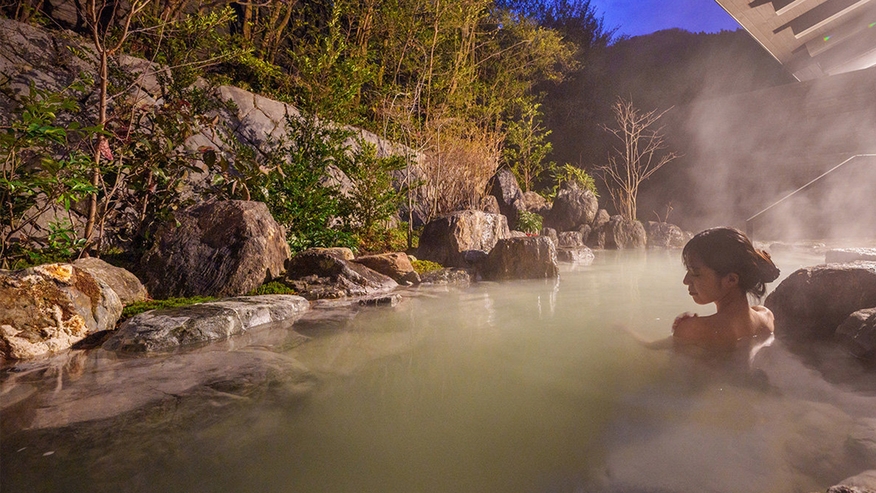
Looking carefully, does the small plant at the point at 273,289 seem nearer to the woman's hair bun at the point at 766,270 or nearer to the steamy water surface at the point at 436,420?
the steamy water surface at the point at 436,420

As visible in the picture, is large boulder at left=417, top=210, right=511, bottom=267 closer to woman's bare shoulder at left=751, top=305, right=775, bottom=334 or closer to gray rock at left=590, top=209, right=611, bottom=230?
woman's bare shoulder at left=751, top=305, right=775, bottom=334

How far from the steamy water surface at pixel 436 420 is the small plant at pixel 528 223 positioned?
800cm

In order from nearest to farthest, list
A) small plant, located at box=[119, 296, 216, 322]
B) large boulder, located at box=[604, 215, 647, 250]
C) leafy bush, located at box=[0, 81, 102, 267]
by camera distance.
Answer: leafy bush, located at box=[0, 81, 102, 267] < small plant, located at box=[119, 296, 216, 322] < large boulder, located at box=[604, 215, 647, 250]

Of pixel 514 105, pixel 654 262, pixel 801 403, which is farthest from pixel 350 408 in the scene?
pixel 514 105

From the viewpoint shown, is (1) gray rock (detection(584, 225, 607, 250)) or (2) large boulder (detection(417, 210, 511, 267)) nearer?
(2) large boulder (detection(417, 210, 511, 267))

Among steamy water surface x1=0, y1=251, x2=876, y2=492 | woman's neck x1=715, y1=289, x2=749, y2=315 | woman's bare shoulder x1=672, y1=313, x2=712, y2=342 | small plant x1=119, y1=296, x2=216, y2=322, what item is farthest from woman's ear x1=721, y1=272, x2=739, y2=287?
small plant x1=119, y1=296, x2=216, y2=322

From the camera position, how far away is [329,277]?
445cm

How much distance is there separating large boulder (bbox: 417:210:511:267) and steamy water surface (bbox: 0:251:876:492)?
3.62 meters

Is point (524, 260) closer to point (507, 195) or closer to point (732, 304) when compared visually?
point (732, 304)

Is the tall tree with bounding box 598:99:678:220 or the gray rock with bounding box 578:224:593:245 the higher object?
the tall tree with bounding box 598:99:678:220

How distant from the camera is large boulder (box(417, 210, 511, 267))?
639 cm

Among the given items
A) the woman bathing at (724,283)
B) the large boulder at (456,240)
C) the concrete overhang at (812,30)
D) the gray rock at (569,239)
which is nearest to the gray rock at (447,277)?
the large boulder at (456,240)

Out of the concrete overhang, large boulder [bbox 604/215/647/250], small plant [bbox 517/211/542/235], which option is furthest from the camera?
large boulder [bbox 604/215/647/250]

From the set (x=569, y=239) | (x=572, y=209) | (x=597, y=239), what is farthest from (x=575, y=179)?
(x=569, y=239)
